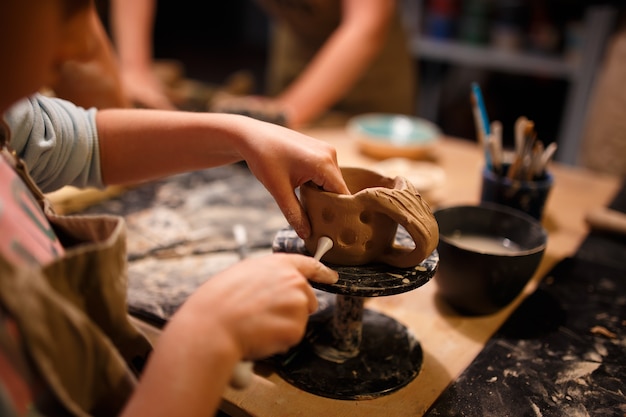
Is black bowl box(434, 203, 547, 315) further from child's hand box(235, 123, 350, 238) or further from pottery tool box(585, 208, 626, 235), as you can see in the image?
pottery tool box(585, 208, 626, 235)

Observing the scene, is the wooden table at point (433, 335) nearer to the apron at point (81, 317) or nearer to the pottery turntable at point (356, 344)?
the pottery turntable at point (356, 344)

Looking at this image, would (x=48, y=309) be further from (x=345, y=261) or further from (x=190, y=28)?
(x=190, y=28)

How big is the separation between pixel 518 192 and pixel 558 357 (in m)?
0.45

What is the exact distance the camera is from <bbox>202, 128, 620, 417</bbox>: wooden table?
0.75 metres

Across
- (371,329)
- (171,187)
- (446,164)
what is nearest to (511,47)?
(446,164)

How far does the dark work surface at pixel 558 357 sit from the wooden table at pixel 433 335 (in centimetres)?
3

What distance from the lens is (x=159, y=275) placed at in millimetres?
1041

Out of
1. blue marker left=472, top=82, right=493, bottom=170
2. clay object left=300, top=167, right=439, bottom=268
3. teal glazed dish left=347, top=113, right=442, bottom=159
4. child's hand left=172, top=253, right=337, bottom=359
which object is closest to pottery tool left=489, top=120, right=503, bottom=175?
blue marker left=472, top=82, right=493, bottom=170

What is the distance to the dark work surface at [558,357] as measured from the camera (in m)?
0.78

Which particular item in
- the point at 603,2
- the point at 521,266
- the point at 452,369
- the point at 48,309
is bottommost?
the point at 452,369

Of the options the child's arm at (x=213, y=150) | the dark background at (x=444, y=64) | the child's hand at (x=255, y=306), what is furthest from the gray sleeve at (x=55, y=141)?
the dark background at (x=444, y=64)

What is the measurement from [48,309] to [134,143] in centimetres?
44

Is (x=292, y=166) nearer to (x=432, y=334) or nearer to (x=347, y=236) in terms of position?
(x=347, y=236)

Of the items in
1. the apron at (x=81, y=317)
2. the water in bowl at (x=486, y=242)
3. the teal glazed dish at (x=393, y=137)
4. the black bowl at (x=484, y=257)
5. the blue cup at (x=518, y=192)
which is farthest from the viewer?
the teal glazed dish at (x=393, y=137)
